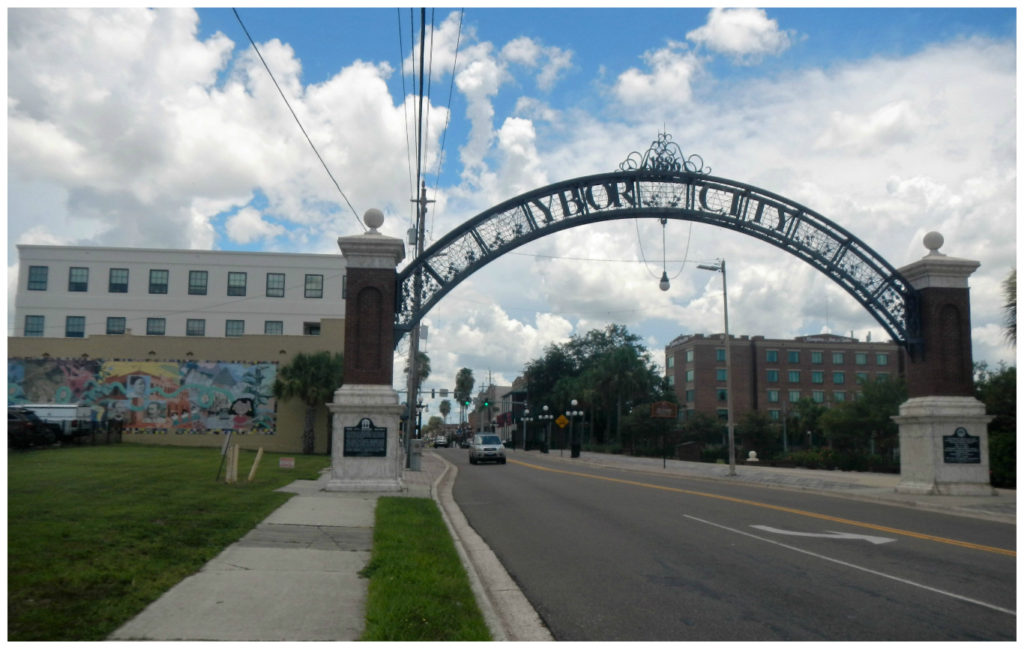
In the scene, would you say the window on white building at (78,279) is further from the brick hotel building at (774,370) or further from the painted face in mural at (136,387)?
the brick hotel building at (774,370)

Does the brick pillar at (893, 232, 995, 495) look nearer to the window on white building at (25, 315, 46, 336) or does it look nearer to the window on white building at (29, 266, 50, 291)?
the window on white building at (25, 315, 46, 336)

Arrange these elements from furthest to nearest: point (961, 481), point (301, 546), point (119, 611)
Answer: point (961, 481) → point (301, 546) → point (119, 611)

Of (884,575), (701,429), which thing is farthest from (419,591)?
(701,429)

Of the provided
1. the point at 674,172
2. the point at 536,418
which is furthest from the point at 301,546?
the point at 536,418

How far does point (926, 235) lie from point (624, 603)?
19380 millimetres

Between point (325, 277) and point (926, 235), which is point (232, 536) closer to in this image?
point (926, 235)

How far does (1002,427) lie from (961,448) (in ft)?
21.6

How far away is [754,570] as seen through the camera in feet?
32.7

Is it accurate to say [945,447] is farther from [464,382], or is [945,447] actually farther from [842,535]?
[464,382]

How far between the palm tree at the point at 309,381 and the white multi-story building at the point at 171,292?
1321cm

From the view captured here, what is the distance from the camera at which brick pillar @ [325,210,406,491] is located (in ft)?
65.6

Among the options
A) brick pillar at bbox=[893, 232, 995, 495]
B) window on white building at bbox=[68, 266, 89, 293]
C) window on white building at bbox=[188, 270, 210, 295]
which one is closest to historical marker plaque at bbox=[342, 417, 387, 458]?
brick pillar at bbox=[893, 232, 995, 495]

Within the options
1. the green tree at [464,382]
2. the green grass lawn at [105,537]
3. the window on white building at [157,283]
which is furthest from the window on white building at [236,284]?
the green tree at [464,382]

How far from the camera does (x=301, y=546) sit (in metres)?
10.9
